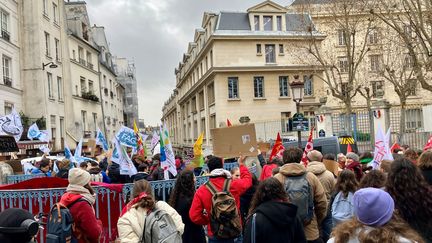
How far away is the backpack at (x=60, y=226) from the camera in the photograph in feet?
14.5

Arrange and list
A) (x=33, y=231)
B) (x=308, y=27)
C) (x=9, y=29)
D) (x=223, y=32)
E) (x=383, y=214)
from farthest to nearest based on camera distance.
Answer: (x=223, y=32) → (x=9, y=29) → (x=308, y=27) → (x=383, y=214) → (x=33, y=231)

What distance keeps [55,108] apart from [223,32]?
15393 millimetres

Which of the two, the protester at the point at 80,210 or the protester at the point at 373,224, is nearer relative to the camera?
the protester at the point at 373,224

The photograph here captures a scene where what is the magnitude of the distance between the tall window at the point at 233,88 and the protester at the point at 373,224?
34213 millimetres

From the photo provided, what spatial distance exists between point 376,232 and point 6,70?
89.7ft

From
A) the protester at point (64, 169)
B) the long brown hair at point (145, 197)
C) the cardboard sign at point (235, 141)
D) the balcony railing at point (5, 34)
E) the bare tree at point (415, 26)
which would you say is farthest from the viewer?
the balcony railing at point (5, 34)

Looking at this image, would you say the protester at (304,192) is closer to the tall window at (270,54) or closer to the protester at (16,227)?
the protester at (16,227)

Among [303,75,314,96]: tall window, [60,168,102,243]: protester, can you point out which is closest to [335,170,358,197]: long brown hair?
[60,168,102,243]: protester

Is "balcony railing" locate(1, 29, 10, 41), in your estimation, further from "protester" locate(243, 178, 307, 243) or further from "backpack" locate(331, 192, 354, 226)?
"protester" locate(243, 178, 307, 243)

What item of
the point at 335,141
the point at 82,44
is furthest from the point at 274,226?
the point at 82,44

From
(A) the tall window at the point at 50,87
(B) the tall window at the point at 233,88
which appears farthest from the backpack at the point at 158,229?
(B) the tall window at the point at 233,88

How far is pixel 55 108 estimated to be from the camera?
1199 inches

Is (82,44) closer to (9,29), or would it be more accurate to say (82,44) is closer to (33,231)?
(9,29)

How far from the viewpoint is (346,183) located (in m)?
5.37
